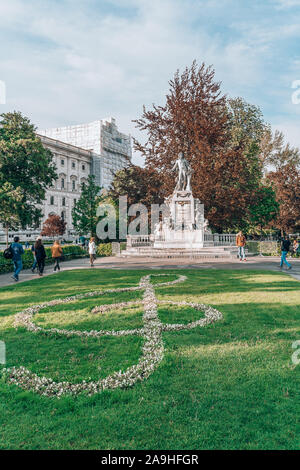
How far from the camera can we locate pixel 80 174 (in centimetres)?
8081

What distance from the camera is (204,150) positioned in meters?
33.3

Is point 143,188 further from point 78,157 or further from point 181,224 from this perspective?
point 78,157

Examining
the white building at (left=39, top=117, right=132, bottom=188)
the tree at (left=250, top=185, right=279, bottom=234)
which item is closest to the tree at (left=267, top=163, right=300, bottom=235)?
the tree at (left=250, top=185, right=279, bottom=234)

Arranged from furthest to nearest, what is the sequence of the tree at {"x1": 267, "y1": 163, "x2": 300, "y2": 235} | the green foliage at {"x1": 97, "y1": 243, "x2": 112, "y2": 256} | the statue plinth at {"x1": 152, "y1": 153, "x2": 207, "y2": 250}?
the tree at {"x1": 267, "y1": 163, "x2": 300, "y2": 235}
the green foliage at {"x1": 97, "y1": 243, "x2": 112, "y2": 256}
the statue plinth at {"x1": 152, "y1": 153, "x2": 207, "y2": 250}

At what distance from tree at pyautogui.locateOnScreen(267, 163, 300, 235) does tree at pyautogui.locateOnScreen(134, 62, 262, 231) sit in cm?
302

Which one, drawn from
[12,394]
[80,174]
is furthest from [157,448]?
[80,174]

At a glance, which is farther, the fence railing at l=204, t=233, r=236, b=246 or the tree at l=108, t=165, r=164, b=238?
the tree at l=108, t=165, r=164, b=238

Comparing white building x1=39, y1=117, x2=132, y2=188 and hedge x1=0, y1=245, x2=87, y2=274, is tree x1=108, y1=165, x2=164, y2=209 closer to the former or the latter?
hedge x1=0, y1=245, x2=87, y2=274

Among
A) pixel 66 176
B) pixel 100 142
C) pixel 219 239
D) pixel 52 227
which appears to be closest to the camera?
pixel 219 239

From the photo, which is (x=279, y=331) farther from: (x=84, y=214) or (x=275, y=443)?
(x=84, y=214)

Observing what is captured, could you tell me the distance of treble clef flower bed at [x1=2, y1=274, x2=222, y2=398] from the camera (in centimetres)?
368

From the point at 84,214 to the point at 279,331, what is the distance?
33549 mm

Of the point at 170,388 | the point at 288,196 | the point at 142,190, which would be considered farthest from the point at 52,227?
the point at 170,388

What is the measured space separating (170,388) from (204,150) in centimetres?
3172
